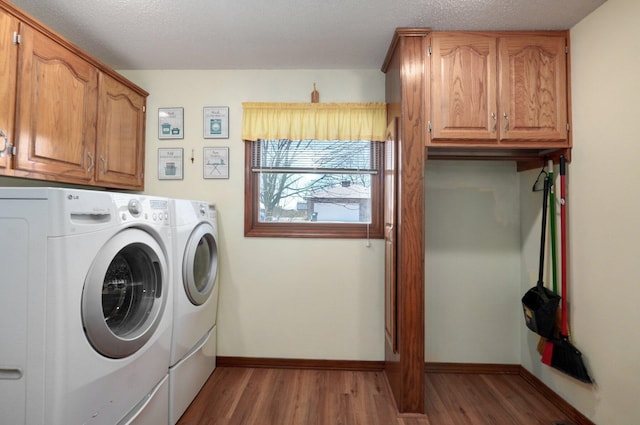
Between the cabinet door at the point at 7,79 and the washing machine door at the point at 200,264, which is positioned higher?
the cabinet door at the point at 7,79

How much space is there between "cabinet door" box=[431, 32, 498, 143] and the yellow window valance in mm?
556

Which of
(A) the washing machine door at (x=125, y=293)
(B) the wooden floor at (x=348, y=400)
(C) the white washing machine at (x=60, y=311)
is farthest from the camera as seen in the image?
(B) the wooden floor at (x=348, y=400)

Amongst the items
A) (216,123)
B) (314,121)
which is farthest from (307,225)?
(216,123)

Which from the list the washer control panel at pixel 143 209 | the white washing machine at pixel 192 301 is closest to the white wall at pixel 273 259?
the white washing machine at pixel 192 301

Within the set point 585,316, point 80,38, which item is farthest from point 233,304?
point 585,316

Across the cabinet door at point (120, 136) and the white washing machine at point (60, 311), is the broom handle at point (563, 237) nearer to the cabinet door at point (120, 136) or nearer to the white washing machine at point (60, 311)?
the white washing machine at point (60, 311)

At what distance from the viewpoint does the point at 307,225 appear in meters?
2.43

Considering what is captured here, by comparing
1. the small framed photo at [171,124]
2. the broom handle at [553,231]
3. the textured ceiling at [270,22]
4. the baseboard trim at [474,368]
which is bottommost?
the baseboard trim at [474,368]

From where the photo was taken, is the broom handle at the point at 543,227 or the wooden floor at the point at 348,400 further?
the broom handle at the point at 543,227

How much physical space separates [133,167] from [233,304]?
1.30 m

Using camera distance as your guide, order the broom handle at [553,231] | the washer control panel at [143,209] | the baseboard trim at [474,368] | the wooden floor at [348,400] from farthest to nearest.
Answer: the baseboard trim at [474,368] < the broom handle at [553,231] < the wooden floor at [348,400] < the washer control panel at [143,209]

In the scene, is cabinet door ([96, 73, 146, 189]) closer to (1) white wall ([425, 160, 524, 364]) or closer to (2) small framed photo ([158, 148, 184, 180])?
(2) small framed photo ([158, 148, 184, 180])

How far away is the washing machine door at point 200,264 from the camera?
5.96 feet

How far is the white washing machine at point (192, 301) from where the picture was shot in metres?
1.70
